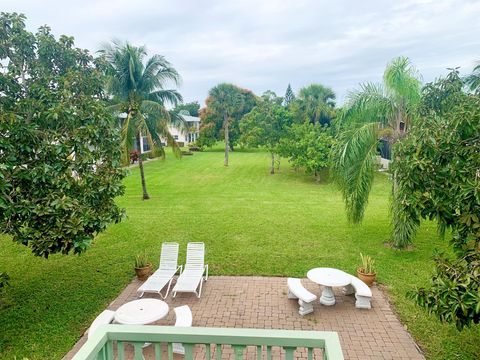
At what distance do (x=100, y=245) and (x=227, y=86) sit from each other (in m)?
23.8

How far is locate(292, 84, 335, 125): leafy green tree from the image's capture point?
40219 millimetres

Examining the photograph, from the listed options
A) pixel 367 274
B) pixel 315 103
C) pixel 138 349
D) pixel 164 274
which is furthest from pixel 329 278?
pixel 315 103

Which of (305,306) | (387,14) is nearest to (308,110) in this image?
(387,14)

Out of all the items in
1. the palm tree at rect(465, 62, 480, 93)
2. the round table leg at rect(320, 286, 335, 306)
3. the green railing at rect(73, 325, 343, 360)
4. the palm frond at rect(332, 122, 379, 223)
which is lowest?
the round table leg at rect(320, 286, 335, 306)

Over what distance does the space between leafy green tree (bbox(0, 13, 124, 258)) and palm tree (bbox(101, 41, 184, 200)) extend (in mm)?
8101

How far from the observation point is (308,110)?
40406 millimetres

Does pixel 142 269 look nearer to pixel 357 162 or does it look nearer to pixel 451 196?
pixel 357 162

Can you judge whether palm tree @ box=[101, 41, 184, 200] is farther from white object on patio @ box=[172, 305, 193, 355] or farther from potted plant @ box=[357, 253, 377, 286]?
potted plant @ box=[357, 253, 377, 286]

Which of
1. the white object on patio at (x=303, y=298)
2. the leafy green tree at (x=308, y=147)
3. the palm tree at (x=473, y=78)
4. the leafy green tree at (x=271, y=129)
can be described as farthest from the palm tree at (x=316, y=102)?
the white object on patio at (x=303, y=298)

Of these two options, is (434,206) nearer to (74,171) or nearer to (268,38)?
(74,171)

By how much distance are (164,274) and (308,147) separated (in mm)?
17254

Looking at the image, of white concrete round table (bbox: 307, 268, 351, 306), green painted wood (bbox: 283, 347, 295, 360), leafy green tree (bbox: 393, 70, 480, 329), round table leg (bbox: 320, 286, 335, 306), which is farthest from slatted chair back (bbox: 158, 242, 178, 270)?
green painted wood (bbox: 283, 347, 295, 360)

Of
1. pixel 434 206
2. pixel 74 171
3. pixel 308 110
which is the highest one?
pixel 308 110

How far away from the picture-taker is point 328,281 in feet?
23.7
